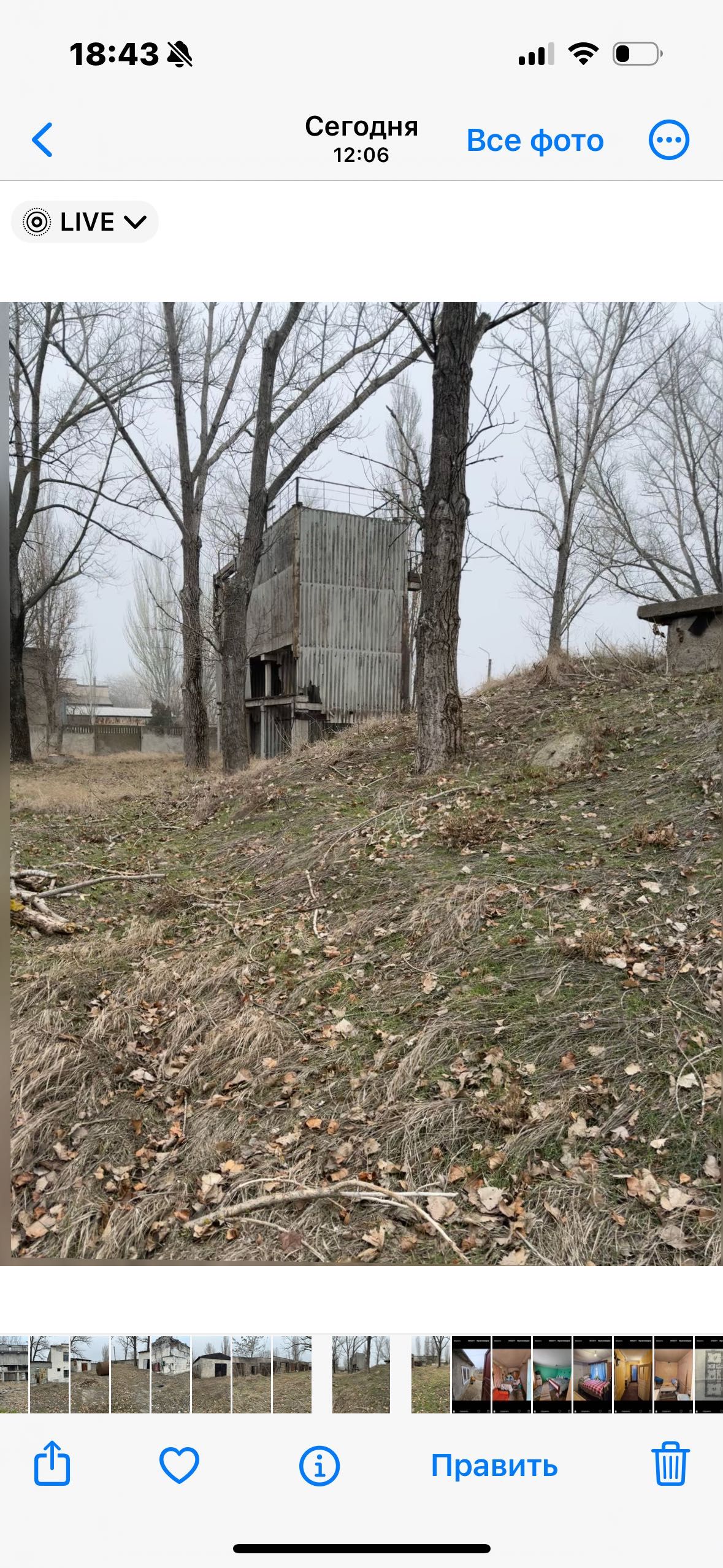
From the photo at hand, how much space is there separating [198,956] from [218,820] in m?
2.31

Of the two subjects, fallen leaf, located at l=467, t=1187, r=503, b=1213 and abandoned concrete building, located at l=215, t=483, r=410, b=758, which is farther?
abandoned concrete building, located at l=215, t=483, r=410, b=758

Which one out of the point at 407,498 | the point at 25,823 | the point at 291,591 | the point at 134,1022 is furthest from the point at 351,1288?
the point at 291,591

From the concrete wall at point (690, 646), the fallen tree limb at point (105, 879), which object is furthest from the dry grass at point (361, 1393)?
the concrete wall at point (690, 646)

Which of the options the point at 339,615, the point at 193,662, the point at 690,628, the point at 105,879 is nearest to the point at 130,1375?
the point at 105,879

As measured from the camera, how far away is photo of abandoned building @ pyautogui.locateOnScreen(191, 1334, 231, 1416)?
176 cm

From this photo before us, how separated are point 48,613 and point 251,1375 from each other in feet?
16.0

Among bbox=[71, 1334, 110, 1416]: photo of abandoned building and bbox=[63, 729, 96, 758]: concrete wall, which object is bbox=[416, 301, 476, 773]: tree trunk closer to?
bbox=[63, 729, 96, 758]: concrete wall

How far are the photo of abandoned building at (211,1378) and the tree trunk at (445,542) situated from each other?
5.43 metres

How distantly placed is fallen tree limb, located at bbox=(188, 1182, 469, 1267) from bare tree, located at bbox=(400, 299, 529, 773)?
15.0ft

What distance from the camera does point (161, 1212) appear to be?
2.80 m

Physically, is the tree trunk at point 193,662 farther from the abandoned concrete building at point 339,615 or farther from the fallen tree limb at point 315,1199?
the fallen tree limb at point 315,1199
